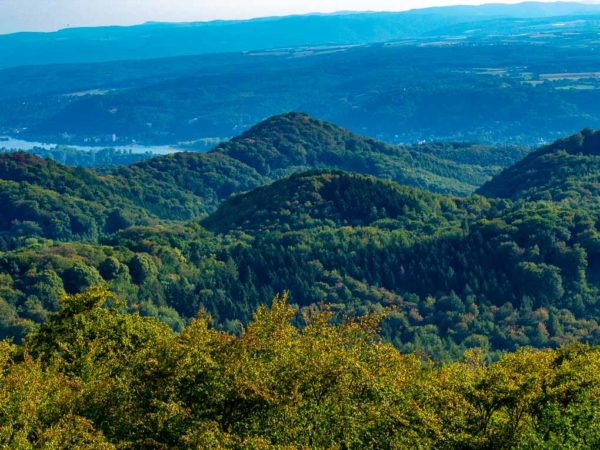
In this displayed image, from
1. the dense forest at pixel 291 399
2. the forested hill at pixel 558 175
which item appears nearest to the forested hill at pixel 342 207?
the forested hill at pixel 558 175

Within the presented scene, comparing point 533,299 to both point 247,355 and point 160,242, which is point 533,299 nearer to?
point 160,242

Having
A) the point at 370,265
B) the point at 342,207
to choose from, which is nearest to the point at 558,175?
the point at 342,207

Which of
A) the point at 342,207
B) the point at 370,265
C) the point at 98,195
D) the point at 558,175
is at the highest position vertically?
the point at 342,207

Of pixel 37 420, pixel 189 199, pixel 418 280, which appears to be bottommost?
pixel 189 199

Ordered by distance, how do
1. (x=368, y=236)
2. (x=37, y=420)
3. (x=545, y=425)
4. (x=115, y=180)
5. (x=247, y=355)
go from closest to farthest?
(x=545, y=425), (x=37, y=420), (x=247, y=355), (x=368, y=236), (x=115, y=180)

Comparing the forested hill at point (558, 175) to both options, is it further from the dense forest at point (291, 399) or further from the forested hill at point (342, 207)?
the dense forest at point (291, 399)

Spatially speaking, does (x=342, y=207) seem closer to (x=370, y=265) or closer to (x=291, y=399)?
(x=370, y=265)

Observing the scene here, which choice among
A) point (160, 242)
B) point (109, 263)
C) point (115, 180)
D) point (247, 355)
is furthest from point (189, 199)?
point (247, 355)
